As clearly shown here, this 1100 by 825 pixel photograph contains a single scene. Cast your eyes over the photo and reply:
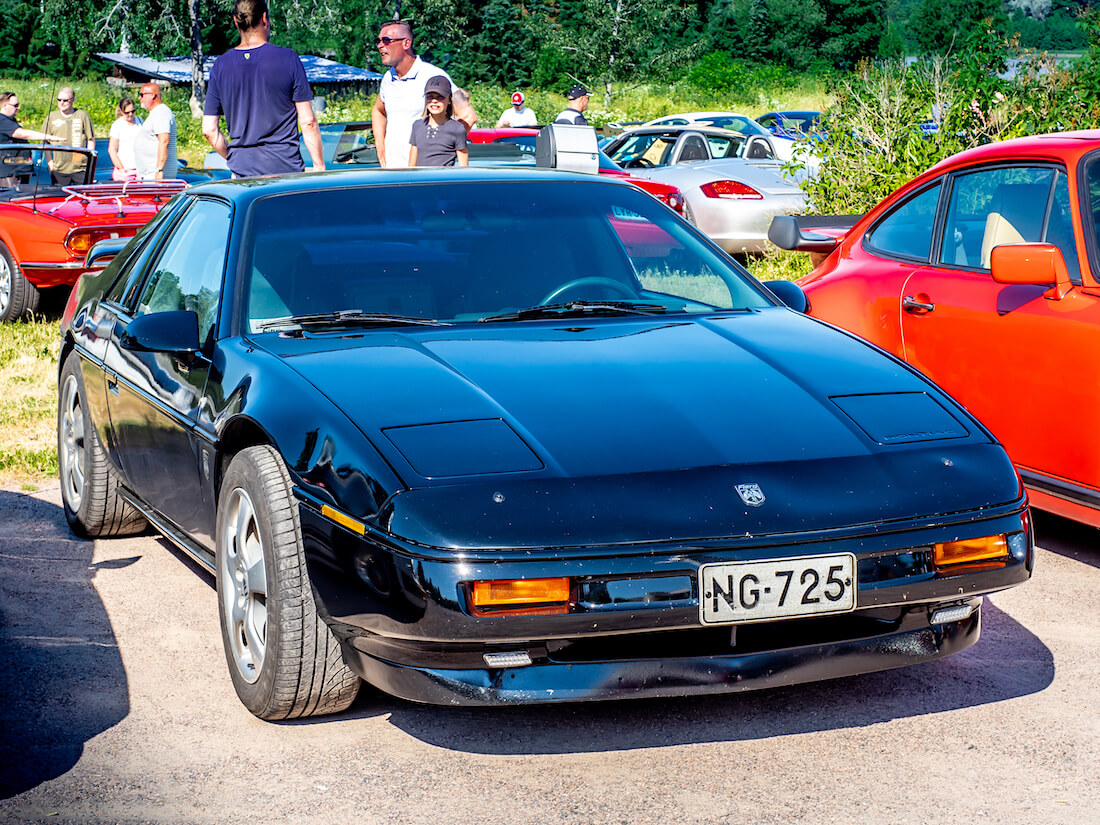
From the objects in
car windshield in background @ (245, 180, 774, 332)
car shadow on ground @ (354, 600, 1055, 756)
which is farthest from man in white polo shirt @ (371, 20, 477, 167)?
car shadow on ground @ (354, 600, 1055, 756)

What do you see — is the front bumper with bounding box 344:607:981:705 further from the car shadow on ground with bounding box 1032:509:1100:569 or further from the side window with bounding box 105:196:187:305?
the side window with bounding box 105:196:187:305

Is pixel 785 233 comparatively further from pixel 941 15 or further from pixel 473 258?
pixel 941 15

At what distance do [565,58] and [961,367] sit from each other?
6530cm

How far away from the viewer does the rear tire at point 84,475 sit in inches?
199

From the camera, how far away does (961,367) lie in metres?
4.93

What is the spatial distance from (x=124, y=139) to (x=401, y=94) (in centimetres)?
475

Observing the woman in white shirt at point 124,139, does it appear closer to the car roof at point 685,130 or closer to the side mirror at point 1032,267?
the car roof at point 685,130

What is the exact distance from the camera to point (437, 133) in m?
8.77

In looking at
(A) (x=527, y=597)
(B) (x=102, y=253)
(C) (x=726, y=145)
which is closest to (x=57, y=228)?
(B) (x=102, y=253)

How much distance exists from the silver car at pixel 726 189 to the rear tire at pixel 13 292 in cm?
574

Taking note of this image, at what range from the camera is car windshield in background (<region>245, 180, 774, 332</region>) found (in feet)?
13.0

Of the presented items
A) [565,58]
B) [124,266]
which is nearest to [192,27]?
[565,58]

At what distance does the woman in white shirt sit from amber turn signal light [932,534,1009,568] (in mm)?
10773

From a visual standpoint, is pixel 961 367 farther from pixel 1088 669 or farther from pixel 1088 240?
pixel 1088 669
